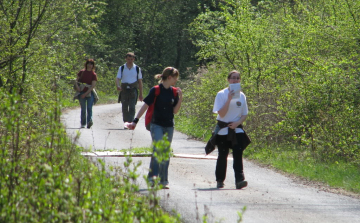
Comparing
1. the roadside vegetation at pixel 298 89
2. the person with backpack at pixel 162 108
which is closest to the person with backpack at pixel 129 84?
the roadside vegetation at pixel 298 89

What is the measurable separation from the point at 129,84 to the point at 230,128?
773 centimetres

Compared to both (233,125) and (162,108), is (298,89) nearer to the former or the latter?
(233,125)

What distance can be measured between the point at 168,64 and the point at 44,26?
166ft

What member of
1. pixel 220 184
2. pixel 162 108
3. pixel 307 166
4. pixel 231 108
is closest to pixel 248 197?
pixel 220 184

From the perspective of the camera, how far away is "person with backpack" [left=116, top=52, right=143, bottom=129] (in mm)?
16875

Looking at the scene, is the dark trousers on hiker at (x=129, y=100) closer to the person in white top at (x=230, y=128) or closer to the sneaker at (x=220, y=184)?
the person in white top at (x=230, y=128)

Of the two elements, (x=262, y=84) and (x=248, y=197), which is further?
(x=262, y=84)

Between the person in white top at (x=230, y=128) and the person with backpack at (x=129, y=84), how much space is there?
276 inches

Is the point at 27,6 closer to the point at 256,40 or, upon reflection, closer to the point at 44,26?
the point at 44,26

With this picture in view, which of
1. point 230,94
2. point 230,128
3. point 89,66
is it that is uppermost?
point 89,66

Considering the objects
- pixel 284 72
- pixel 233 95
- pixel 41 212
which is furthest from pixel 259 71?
pixel 41 212

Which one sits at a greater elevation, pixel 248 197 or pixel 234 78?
pixel 234 78

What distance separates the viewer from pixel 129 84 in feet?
56.1

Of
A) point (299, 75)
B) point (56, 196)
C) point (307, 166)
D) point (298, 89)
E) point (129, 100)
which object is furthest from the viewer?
point (129, 100)
